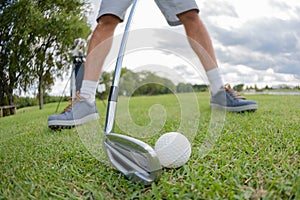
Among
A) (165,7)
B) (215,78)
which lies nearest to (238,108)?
(215,78)

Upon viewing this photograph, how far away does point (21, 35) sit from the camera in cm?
202

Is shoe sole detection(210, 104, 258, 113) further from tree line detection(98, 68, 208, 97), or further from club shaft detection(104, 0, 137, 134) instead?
club shaft detection(104, 0, 137, 134)

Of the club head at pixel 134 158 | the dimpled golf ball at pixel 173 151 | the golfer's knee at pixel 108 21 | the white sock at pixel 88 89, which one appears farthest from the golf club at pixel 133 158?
the golfer's knee at pixel 108 21

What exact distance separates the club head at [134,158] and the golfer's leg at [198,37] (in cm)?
107

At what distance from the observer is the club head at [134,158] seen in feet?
2.71

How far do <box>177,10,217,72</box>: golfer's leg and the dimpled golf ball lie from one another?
38.0 inches

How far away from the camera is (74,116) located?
1.89 metres

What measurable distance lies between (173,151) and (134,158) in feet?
0.50

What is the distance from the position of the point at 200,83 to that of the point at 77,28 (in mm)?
1666

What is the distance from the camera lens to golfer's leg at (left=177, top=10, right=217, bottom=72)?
73.5 inches

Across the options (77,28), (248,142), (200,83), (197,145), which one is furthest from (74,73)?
(248,142)

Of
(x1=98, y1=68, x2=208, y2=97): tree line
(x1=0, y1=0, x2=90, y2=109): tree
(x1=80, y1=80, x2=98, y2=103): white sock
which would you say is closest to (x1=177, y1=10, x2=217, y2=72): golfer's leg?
(x1=98, y1=68, x2=208, y2=97): tree line

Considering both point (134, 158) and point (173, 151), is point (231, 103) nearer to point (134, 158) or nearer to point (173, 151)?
point (173, 151)

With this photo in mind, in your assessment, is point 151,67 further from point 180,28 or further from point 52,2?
point 52,2
